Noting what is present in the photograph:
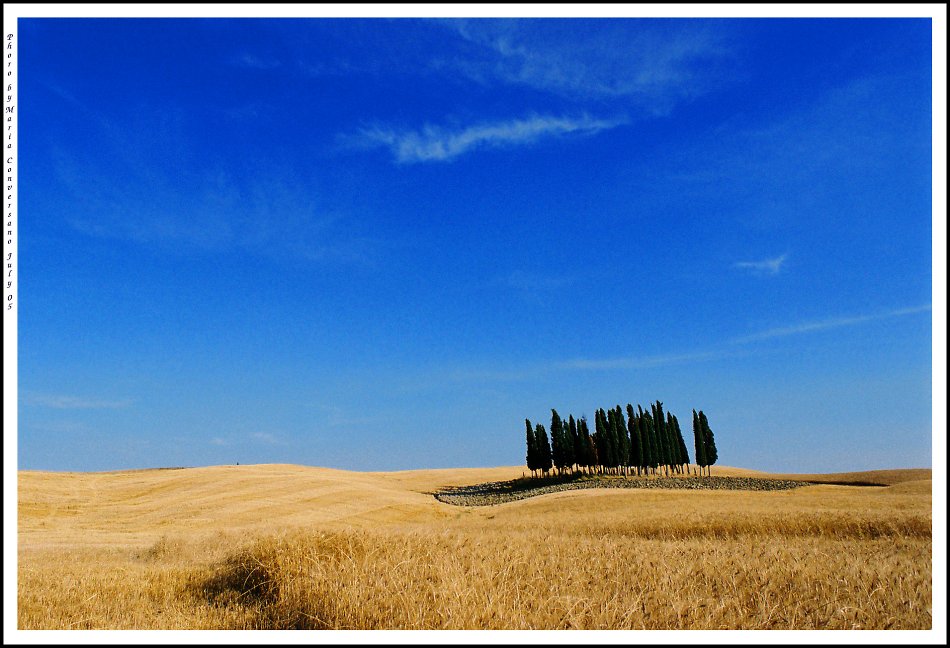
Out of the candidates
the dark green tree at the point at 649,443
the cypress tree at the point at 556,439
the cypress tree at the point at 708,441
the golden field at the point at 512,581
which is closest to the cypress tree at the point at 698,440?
the cypress tree at the point at 708,441

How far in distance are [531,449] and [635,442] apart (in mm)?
14702

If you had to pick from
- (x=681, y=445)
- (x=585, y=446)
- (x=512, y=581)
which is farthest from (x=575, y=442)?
(x=512, y=581)

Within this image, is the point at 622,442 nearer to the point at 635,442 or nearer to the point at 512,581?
the point at 635,442

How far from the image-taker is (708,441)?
75750 mm

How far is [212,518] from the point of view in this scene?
2552 cm

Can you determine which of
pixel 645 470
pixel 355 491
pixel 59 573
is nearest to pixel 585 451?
pixel 645 470

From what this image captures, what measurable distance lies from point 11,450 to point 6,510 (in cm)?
69

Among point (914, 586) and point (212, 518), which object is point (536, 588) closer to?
point (914, 586)

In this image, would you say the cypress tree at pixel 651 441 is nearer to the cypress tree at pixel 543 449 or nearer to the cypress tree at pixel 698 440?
the cypress tree at pixel 698 440

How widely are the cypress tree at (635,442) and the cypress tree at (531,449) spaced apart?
1295 cm

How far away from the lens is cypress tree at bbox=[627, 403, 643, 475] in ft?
233

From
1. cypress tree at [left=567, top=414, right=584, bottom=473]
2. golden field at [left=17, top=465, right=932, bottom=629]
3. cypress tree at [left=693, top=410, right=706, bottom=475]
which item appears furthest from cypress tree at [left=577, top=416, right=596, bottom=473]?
golden field at [left=17, top=465, right=932, bottom=629]

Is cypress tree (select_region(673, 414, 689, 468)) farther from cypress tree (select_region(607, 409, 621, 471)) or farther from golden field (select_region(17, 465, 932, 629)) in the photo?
golden field (select_region(17, 465, 932, 629))

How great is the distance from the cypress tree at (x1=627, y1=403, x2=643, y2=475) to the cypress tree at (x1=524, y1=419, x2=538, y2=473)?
42.5 feet
